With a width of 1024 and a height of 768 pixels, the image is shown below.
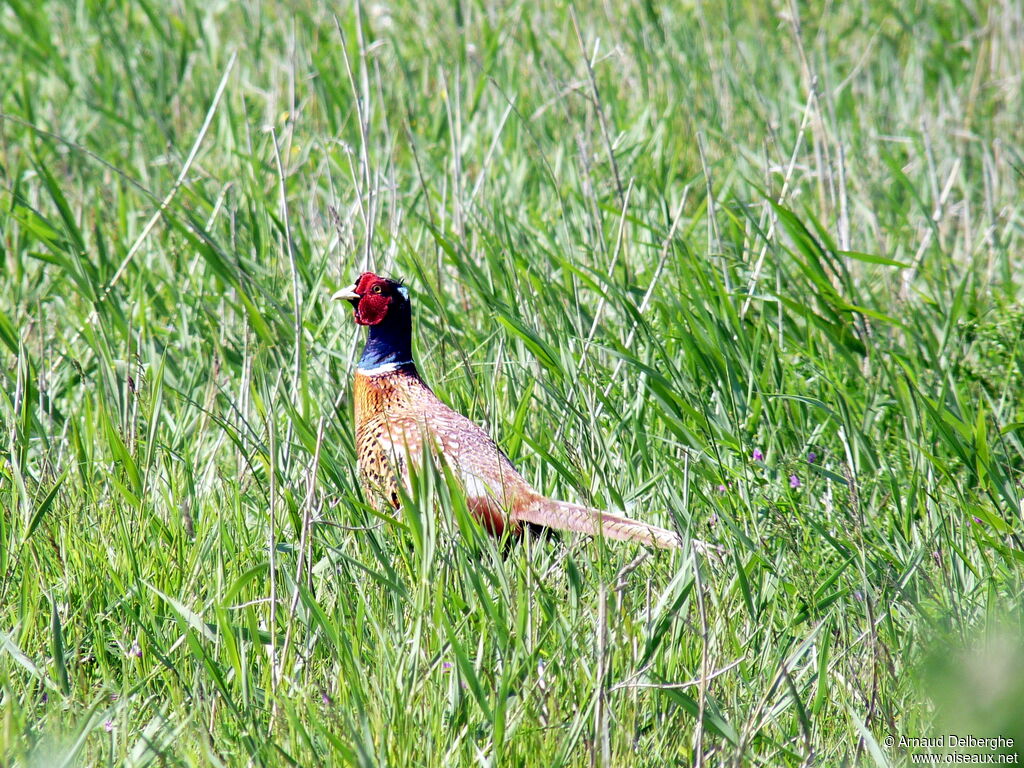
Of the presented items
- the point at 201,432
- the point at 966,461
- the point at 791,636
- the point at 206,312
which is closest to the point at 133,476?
the point at 201,432

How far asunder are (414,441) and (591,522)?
0.71 meters

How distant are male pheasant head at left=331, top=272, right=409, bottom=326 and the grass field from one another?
0.12 m

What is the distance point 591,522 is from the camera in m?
2.64

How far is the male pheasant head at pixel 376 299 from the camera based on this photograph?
135 inches

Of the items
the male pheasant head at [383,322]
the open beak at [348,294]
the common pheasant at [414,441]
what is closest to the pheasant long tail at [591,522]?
the common pheasant at [414,441]

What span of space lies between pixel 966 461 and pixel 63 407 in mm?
2820

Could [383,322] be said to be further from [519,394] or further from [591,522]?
[591,522]

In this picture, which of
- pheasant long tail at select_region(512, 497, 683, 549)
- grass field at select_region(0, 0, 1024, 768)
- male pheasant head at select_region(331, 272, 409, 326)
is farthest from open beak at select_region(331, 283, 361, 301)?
pheasant long tail at select_region(512, 497, 683, 549)

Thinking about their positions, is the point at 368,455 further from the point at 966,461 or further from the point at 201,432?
the point at 966,461

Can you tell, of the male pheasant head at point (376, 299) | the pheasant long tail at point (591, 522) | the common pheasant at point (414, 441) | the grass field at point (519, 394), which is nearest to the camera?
the grass field at point (519, 394)

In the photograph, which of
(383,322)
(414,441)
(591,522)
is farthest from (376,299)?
(591,522)

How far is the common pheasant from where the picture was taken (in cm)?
282

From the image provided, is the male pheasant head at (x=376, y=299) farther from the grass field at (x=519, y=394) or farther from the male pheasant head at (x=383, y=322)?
the grass field at (x=519, y=394)

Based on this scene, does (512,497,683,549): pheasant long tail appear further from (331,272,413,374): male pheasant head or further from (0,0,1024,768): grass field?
(331,272,413,374): male pheasant head
